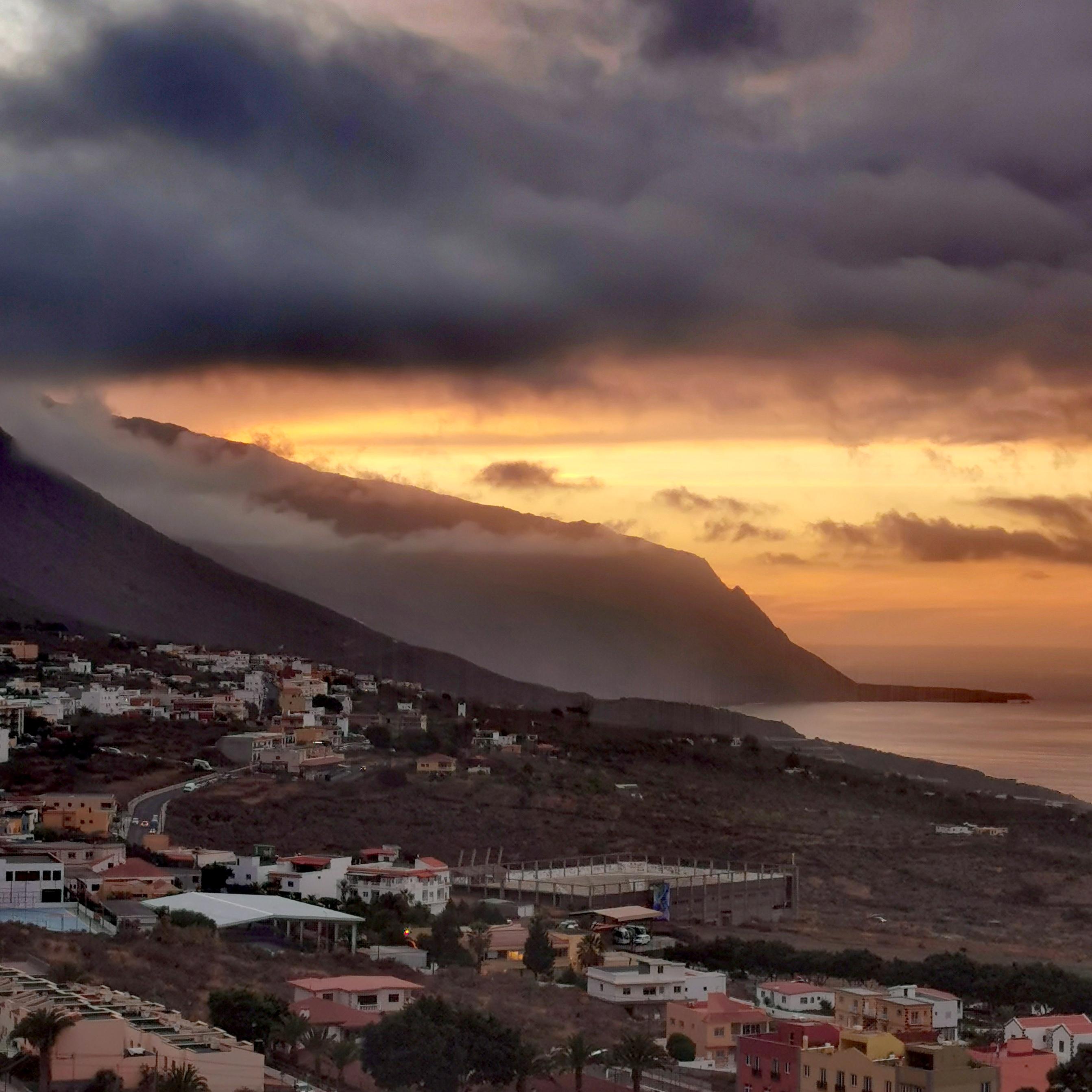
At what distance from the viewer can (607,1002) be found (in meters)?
29.5

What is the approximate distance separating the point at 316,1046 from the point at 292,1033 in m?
0.35

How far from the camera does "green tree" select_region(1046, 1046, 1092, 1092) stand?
23000 mm

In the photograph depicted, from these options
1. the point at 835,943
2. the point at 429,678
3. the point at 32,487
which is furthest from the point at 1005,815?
the point at 32,487

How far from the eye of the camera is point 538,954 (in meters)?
32.3

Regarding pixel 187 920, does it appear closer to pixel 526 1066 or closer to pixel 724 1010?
pixel 724 1010

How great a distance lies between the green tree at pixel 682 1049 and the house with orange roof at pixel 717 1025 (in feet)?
0.21

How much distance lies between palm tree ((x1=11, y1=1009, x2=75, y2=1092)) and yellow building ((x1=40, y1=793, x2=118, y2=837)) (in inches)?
1029

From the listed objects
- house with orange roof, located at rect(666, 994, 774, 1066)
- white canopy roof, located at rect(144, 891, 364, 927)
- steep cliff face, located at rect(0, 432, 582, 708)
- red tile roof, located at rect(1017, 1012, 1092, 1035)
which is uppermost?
steep cliff face, located at rect(0, 432, 582, 708)

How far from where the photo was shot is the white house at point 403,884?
37844 millimetres

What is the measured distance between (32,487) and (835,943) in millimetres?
114198

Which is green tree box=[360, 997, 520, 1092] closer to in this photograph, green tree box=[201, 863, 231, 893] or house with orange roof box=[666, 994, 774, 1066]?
house with orange roof box=[666, 994, 774, 1066]

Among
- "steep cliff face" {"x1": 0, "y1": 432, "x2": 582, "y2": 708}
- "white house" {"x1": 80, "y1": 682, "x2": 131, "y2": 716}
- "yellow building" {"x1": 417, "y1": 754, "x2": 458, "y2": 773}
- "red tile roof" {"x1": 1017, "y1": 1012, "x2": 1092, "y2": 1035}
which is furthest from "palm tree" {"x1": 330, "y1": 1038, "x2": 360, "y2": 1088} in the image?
"steep cliff face" {"x1": 0, "y1": 432, "x2": 582, "y2": 708}

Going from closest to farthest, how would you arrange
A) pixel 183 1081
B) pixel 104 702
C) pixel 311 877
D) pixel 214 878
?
pixel 183 1081
pixel 214 878
pixel 311 877
pixel 104 702

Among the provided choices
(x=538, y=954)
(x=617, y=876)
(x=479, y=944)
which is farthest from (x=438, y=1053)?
(x=617, y=876)
